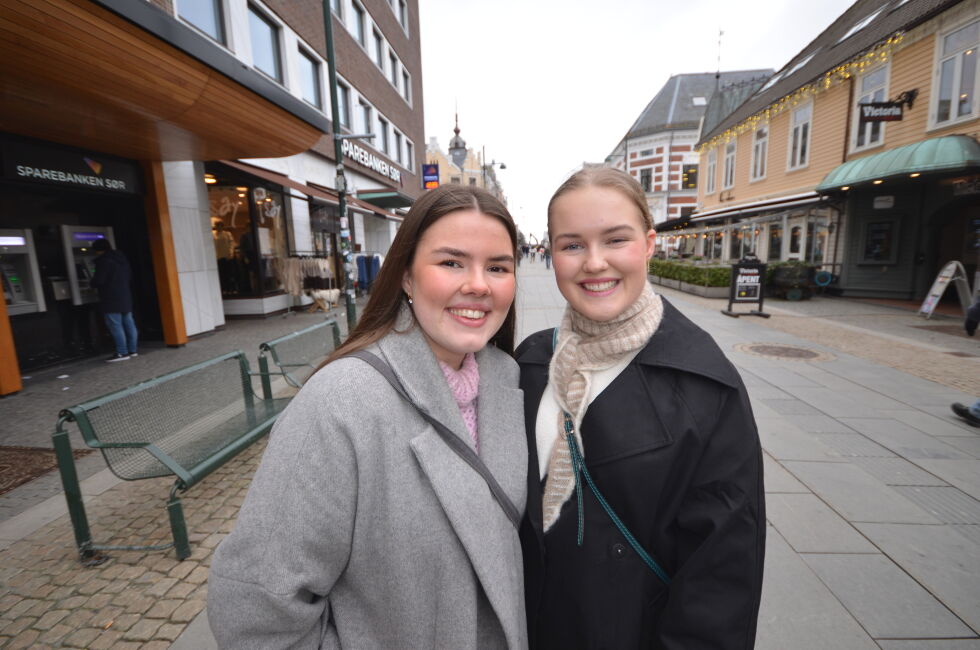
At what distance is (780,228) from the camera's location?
18828 mm

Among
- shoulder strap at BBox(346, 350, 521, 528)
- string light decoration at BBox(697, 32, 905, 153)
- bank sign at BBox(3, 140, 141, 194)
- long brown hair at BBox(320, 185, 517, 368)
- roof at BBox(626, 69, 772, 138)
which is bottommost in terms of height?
shoulder strap at BBox(346, 350, 521, 528)

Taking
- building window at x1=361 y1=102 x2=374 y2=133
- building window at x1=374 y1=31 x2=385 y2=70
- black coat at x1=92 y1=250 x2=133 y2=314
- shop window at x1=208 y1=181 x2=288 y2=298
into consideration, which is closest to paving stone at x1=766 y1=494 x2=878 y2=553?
black coat at x1=92 y1=250 x2=133 y2=314

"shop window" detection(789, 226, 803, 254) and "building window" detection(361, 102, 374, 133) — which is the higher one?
"building window" detection(361, 102, 374, 133)

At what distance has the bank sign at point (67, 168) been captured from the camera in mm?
6012

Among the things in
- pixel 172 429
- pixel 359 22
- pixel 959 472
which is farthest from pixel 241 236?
pixel 959 472

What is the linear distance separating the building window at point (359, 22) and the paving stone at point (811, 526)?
65.1 ft

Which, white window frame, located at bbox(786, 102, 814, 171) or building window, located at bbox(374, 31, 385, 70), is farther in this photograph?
building window, located at bbox(374, 31, 385, 70)

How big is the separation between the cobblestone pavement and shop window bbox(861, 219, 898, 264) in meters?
11.1

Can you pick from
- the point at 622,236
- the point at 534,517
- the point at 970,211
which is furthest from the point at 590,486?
the point at 970,211

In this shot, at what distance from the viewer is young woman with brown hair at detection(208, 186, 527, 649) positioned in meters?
0.99

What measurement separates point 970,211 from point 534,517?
62.3 ft

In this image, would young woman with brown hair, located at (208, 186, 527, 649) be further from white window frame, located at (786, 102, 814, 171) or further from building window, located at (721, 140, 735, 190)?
building window, located at (721, 140, 735, 190)

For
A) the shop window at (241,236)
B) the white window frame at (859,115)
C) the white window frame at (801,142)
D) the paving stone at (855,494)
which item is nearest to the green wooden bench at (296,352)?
the paving stone at (855,494)

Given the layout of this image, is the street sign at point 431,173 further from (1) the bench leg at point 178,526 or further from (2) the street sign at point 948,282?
(1) the bench leg at point 178,526
